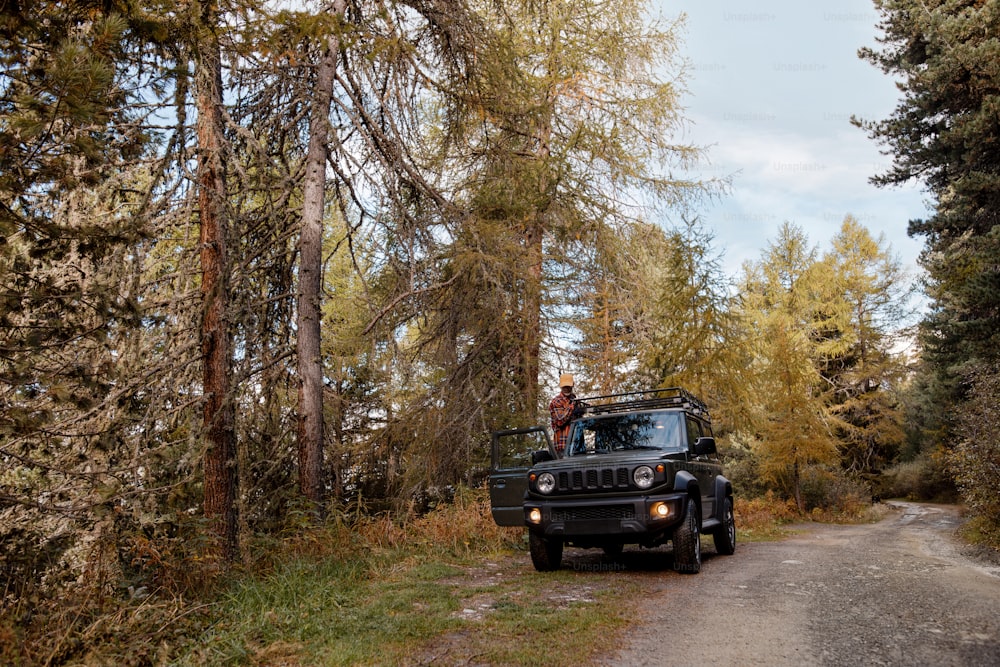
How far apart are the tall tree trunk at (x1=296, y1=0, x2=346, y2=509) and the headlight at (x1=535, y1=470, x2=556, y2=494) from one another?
3335mm

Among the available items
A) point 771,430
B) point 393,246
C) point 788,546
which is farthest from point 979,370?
point 393,246

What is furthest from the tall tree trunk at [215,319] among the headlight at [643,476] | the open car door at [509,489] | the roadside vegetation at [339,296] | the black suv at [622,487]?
the headlight at [643,476]

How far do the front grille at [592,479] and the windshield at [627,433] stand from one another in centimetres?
119

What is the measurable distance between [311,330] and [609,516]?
500 centimetres

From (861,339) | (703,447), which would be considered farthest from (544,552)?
(861,339)

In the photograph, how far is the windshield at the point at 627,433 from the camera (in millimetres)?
9000

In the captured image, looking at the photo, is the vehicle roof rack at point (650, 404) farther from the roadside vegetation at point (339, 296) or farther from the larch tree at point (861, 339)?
the larch tree at point (861, 339)

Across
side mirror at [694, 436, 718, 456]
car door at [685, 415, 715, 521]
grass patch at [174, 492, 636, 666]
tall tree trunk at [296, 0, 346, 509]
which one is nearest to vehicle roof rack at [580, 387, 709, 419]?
car door at [685, 415, 715, 521]

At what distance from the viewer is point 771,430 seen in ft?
70.9

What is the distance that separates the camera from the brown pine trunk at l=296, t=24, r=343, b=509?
976 cm

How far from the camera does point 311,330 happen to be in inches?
389

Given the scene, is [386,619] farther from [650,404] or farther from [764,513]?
[764,513]

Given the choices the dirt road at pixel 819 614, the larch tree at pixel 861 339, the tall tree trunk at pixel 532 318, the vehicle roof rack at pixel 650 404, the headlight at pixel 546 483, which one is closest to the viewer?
the dirt road at pixel 819 614

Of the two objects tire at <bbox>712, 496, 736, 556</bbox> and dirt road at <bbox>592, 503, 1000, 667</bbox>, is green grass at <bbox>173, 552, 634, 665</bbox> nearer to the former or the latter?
dirt road at <bbox>592, 503, 1000, 667</bbox>
